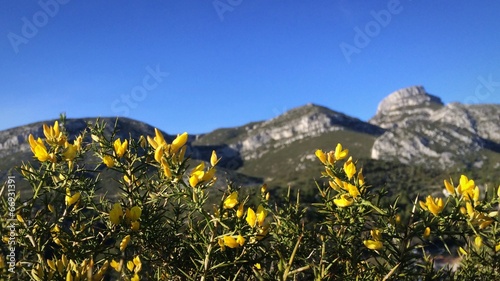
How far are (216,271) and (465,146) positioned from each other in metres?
108

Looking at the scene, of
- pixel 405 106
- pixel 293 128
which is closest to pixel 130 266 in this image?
pixel 293 128

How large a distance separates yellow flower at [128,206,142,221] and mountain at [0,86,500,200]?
191ft

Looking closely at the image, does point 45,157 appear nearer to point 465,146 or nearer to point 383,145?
point 383,145

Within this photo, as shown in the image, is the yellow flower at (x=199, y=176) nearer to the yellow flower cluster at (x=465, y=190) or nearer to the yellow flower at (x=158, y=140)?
the yellow flower at (x=158, y=140)

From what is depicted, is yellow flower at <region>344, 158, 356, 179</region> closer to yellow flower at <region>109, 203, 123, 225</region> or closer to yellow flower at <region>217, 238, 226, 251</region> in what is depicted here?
yellow flower at <region>217, 238, 226, 251</region>

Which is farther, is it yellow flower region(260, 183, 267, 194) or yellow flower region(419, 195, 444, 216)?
yellow flower region(260, 183, 267, 194)

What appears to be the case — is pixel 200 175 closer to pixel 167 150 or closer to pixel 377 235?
pixel 167 150

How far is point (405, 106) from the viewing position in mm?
Result: 145125

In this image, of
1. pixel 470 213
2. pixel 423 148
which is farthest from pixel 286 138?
pixel 470 213

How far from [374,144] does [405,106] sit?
6445 centimetres

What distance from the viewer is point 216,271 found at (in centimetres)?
123

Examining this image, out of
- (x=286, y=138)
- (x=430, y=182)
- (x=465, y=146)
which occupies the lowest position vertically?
(x=430, y=182)

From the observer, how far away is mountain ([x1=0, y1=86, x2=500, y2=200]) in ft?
246

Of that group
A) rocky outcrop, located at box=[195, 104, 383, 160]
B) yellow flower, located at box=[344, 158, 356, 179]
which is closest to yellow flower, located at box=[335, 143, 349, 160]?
yellow flower, located at box=[344, 158, 356, 179]
